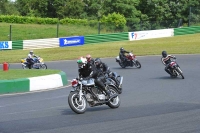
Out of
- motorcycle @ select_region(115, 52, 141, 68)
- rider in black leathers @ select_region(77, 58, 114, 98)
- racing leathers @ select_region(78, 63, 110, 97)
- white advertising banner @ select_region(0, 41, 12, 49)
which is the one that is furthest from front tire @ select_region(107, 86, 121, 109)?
white advertising banner @ select_region(0, 41, 12, 49)

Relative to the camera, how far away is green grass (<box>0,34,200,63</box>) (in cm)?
3391

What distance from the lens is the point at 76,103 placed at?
36.1ft

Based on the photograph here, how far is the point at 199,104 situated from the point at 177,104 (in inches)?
21.3

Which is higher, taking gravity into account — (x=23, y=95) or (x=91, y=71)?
(x=91, y=71)

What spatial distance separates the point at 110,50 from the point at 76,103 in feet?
86.0

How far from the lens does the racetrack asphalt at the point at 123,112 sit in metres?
9.07

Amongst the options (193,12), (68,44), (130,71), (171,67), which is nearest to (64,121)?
(171,67)

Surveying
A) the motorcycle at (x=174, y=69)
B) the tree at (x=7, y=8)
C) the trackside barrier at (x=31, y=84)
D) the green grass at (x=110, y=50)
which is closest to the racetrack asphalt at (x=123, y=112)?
the trackside barrier at (x=31, y=84)

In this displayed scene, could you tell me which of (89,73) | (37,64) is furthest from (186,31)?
(89,73)

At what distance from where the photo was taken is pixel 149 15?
246ft

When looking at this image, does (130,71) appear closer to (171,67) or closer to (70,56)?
(171,67)

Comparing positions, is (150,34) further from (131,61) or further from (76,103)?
(76,103)

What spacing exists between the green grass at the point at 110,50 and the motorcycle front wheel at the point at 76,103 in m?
21.9

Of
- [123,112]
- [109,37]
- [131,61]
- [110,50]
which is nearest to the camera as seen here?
[123,112]
